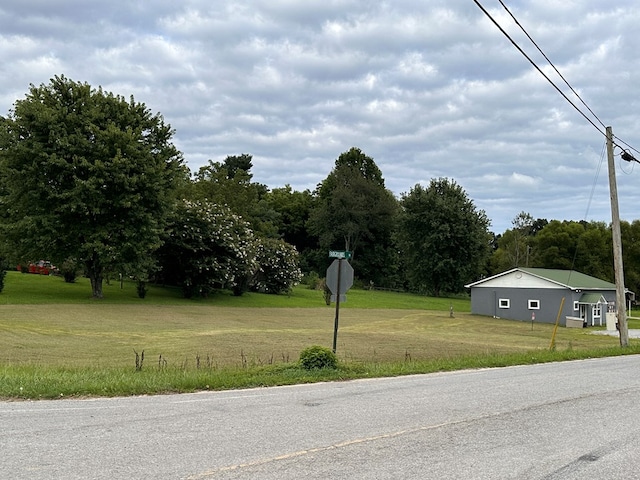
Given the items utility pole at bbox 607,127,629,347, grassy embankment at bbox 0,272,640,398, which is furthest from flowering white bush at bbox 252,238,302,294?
utility pole at bbox 607,127,629,347

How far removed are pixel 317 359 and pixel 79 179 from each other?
32.1m

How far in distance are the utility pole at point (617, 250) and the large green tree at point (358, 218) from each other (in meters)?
67.5

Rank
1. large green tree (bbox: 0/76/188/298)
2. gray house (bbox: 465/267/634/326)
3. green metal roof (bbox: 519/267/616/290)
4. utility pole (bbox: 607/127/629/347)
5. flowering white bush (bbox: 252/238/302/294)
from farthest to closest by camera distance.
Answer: flowering white bush (bbox: 252/238/302/294)
green metal roof (bbox: 519/267/616/290)
gray house (bbox: 465/267/634/326)
large green tree (bbox: 0/76/188/298)
utility pole (bbox: 607/127/629/347)

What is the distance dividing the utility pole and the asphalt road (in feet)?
45.7

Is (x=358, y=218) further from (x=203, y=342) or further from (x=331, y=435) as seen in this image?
(x=331, y=435)

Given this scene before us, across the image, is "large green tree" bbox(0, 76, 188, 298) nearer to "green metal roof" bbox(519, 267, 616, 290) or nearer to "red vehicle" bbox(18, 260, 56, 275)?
"red vehicle" bbox(18, 260, 56, 275)

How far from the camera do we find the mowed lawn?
63.7 feet

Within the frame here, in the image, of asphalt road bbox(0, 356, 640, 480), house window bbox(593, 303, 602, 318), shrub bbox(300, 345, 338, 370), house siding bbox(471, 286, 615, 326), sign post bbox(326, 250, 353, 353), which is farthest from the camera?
house window bbox(593, 303, 602, 318)

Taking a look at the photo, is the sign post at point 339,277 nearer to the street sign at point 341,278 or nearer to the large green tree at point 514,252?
the street sign at point 341,278

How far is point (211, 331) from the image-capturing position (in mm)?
29781

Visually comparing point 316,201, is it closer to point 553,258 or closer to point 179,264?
point 553,258

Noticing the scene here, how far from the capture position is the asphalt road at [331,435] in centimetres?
552

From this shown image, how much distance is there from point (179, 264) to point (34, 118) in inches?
677

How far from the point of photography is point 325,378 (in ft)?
40.0
